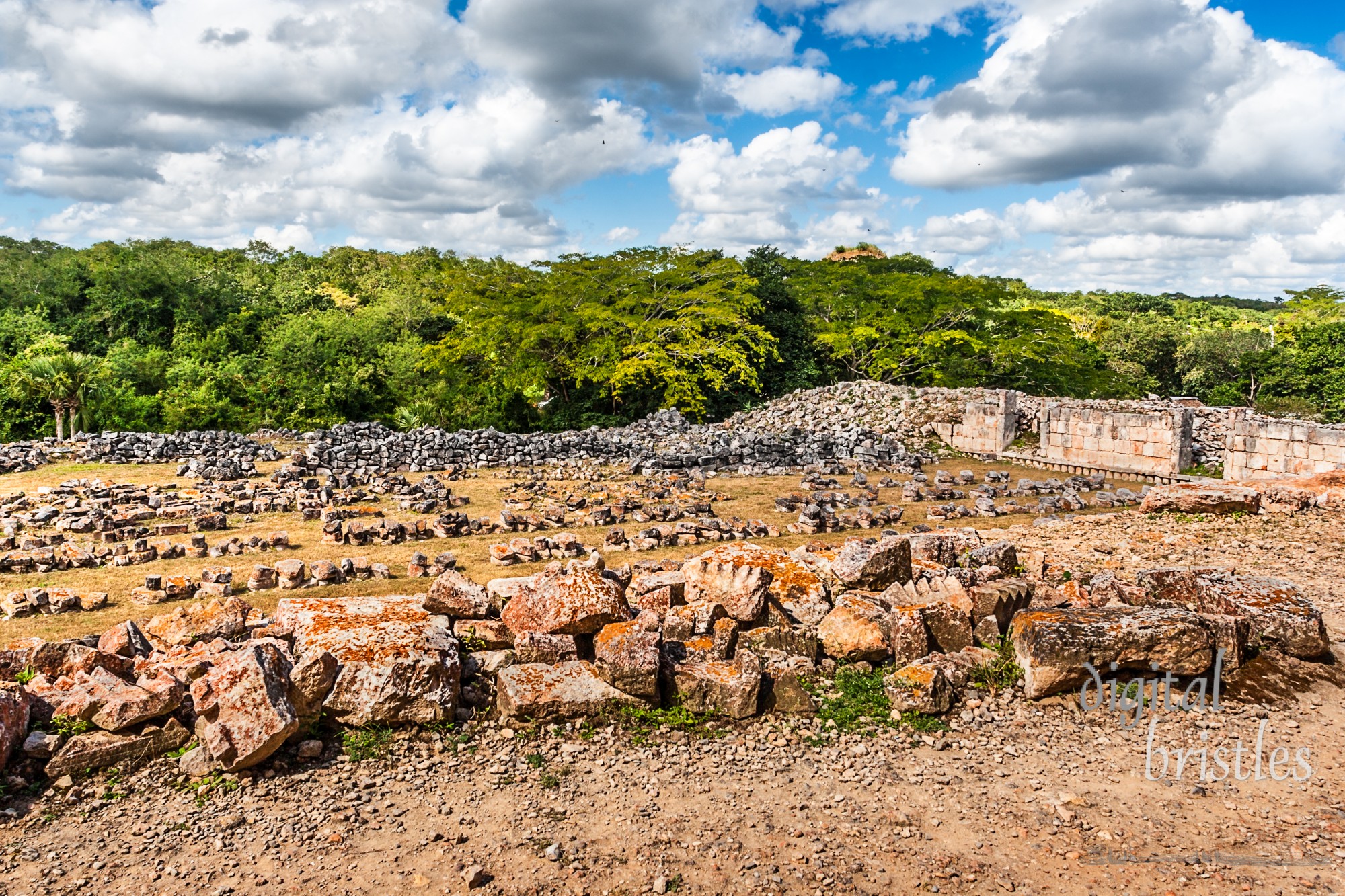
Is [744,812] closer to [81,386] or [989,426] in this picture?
[989,426]

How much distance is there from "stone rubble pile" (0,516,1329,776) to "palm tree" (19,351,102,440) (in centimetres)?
1616

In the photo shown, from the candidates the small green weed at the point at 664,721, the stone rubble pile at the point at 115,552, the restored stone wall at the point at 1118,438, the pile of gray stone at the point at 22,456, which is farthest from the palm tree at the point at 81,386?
the restored stone wall at the point at 1118,438

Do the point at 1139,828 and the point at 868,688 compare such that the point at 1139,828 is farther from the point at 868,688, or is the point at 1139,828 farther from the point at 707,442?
the point at 707,442

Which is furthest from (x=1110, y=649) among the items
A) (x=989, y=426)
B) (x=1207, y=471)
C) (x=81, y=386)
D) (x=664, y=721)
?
(x=81, y=386)

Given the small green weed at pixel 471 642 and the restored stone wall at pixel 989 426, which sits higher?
the restored stone wall at pixel 989 426

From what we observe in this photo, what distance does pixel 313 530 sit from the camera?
11.7 meters

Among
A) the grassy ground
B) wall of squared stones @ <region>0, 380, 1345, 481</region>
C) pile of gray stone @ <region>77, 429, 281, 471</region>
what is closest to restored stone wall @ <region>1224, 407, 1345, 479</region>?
wall of squared stones @ <region>0, 380, 1345, 481</region>

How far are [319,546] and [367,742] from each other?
6446 mm

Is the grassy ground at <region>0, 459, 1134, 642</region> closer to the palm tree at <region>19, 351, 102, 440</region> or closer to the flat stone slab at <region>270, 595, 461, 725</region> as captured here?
the flat stone slab at <region>270, 595, 461, 725</region>

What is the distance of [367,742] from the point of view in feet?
16.5

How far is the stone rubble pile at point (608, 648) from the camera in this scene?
4793mm

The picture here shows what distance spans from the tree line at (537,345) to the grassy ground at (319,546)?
615 centimetres

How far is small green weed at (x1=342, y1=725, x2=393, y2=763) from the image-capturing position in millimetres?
4926

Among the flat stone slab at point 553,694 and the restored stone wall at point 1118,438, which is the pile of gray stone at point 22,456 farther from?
the restored stone wall at point 1118,438
